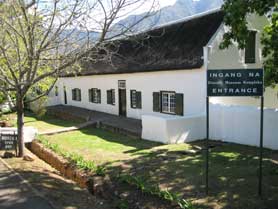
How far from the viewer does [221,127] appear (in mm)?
16047

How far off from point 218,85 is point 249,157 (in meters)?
5.07

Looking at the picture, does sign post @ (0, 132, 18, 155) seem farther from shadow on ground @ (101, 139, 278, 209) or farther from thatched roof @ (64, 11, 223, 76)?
thatched roof @ (64, 11, 223, 76)

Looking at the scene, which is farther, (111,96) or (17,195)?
(111,96)

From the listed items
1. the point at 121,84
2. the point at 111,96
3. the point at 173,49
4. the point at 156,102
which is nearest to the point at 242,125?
the point at 156,102

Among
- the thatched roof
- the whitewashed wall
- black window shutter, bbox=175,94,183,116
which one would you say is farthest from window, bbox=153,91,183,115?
the thatched roof

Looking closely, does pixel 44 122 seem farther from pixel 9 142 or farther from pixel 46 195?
pixel 46 195

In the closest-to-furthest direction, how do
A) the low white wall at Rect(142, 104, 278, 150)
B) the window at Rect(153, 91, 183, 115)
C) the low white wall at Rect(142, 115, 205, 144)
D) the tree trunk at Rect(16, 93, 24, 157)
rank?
the tree trunk at Rect(16, 93, 24, 157) < the low white wall at Rect(142, 104, 278, 150) < the low white wall at Rect(142, 115, 205, 144) < the window at Rect(153, 91, 183, 115)

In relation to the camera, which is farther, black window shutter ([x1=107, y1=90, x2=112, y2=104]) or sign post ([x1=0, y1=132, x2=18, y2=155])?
black window shutter ([x1=107, y1=90, x2=112, y2=104])

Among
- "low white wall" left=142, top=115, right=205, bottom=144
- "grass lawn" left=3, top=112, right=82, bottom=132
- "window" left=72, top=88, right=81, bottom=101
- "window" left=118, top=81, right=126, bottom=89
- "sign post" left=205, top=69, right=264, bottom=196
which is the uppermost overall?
"sign post" left=205, top=69, right=264, bottom=196

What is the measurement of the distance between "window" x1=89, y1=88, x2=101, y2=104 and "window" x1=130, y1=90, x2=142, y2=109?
14.9 feet

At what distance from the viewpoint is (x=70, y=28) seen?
11.1 m

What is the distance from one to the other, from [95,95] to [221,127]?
13.2 metres

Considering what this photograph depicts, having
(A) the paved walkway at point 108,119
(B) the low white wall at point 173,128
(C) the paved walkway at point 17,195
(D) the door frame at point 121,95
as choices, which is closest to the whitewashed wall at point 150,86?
(D) the door frame at point 121,95

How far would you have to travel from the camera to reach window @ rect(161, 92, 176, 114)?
19.4 metres
